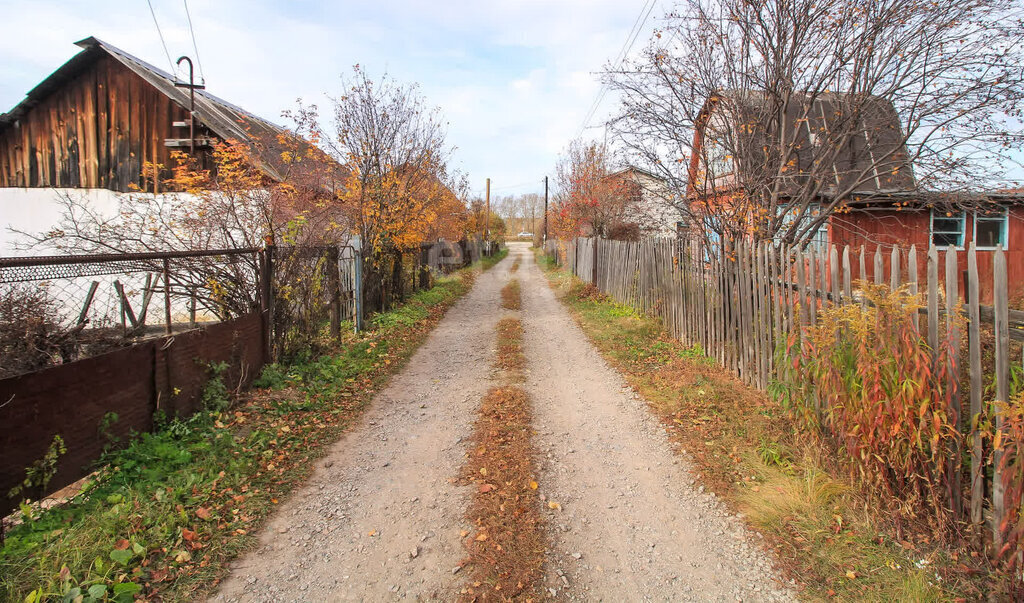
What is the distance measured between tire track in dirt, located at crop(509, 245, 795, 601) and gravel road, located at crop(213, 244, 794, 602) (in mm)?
10

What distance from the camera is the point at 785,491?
3.72 meters

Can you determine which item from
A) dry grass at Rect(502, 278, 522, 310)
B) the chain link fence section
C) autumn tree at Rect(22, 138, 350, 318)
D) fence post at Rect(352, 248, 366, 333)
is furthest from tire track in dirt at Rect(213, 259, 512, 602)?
dry grass at Rect(502, 278, 522, 310)

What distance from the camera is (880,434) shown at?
317 centimetres

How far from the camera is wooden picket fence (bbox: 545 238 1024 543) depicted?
2.91 meters

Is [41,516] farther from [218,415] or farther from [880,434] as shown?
[880,434]

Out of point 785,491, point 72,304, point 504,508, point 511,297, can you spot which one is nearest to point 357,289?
point 72,304

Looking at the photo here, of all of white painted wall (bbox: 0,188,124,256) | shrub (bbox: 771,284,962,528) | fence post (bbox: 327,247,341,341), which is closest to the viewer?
shrub (bbox: 771,284,962,528)

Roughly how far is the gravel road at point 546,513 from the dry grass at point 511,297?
8186 millimetres

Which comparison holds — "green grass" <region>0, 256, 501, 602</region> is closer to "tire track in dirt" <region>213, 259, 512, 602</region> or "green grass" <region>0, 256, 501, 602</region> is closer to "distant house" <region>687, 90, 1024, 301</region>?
"tire track in dirt" <region>213, 259, 512, 602</region>

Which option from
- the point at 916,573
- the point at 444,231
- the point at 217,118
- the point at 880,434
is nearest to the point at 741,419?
the point at 880,434

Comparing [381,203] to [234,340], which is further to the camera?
[381,203]

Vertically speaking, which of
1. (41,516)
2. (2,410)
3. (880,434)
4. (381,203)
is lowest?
(41,516)

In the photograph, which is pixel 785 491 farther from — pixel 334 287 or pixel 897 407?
pixel 334 287

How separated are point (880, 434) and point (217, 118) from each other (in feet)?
48.1
